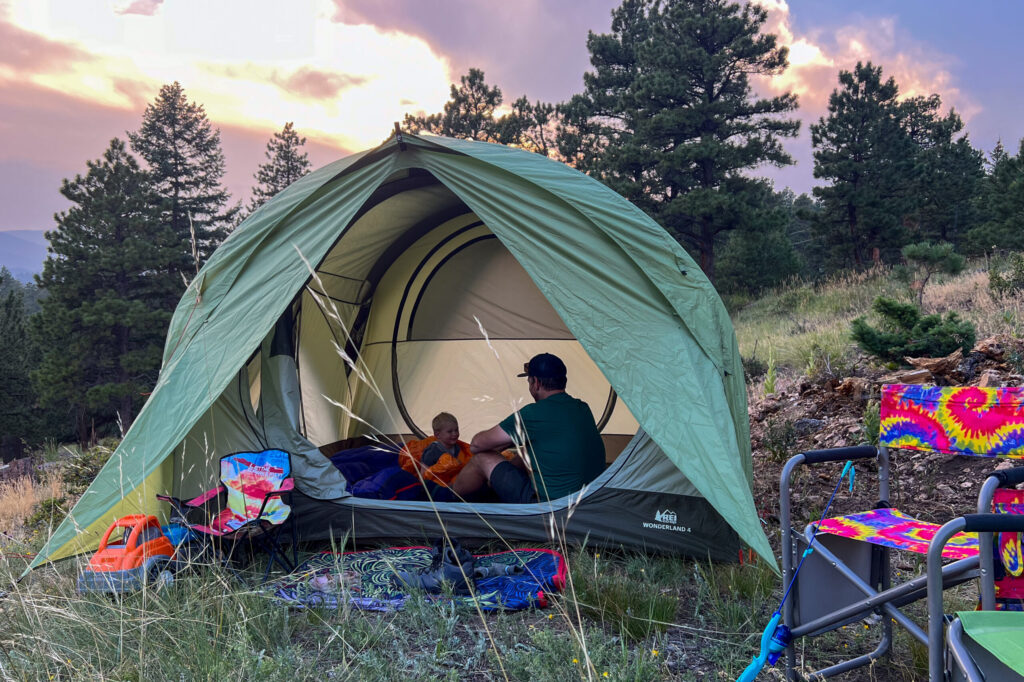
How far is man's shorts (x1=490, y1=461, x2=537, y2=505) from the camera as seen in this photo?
3874 millimetres

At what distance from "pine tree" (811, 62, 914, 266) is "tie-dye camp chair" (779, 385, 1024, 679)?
64.7 ft

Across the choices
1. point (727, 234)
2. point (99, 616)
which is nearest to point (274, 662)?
point (99, 616)

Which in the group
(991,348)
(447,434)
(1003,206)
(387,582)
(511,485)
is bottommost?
(387,582)

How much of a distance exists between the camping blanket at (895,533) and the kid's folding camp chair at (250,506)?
2.48 m

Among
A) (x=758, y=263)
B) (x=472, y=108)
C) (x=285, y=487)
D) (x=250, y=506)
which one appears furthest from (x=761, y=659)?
(x=472, y=108)

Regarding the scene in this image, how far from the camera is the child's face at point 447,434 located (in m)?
4.65

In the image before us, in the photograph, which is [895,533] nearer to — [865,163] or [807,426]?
[807,426]

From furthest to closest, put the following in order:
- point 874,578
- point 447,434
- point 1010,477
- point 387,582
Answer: point 447,434 < point 387,582 < point 874,578 < point 1010,477

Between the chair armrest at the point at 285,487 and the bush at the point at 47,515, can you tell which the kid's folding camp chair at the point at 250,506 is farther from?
the bush at the point at 47,515

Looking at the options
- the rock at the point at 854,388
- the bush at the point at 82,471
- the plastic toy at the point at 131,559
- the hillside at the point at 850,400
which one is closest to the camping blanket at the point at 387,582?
the plastic toy at the point at 131,559

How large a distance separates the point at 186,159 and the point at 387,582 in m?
26.7

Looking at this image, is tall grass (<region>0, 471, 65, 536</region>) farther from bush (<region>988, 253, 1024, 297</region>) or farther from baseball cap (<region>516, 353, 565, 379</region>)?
bush (<region>988, 253, 1024, 297</region>)

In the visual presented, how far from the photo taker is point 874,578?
2.26 metres

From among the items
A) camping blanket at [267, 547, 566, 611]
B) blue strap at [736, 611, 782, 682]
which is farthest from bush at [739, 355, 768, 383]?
blue strap at [736, 611, 782, 682]
